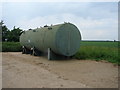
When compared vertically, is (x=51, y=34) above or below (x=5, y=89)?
above

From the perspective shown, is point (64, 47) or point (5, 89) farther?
point (64, 47)

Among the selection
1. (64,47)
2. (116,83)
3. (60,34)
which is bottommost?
(116,83)

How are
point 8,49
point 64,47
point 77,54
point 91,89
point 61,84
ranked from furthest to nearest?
point 8,49 → point 77,54 → point 64,47 → point 61,84 → point 91,89

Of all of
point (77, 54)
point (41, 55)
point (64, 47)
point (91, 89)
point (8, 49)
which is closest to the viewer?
point (91, 89)

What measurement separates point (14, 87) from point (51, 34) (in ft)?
21.3

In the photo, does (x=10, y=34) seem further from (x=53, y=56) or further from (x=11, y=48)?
(x=53, y=56)

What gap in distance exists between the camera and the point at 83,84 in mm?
5406

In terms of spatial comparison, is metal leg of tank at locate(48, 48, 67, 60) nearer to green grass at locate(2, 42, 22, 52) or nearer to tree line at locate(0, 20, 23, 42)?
green grass at locate(2, 42, 22, 52)

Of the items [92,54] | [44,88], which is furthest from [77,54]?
[44,88]

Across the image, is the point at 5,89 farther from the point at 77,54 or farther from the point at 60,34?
the point at 77,54

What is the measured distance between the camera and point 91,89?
486 centimetres

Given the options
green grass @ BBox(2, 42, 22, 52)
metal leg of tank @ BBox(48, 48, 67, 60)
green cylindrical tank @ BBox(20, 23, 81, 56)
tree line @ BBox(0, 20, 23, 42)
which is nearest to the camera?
green cylindrical tank @ BBox(20, 23, 81, 56)

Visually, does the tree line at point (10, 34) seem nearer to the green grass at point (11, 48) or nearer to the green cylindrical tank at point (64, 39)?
the green grass at point (11, 48)

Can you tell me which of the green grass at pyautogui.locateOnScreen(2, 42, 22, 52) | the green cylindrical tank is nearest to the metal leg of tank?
the green cylindrical tank
